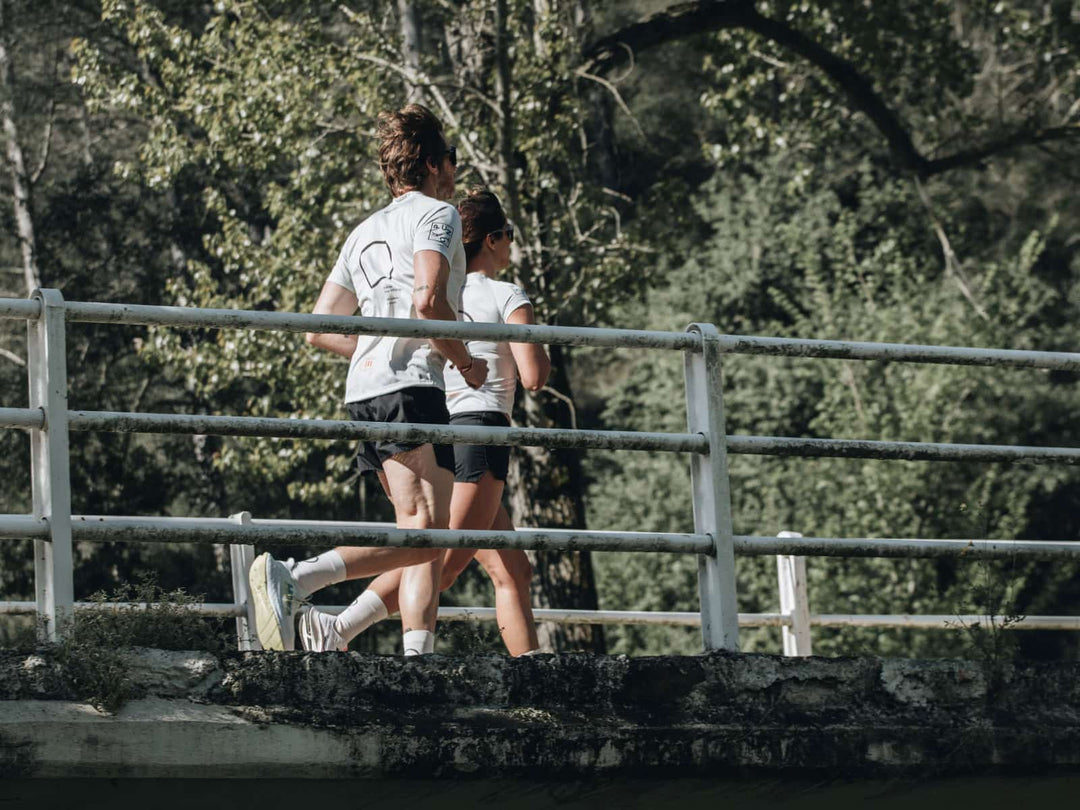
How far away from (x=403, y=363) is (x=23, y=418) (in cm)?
129

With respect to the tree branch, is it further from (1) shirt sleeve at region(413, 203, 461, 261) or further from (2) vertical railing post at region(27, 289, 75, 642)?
(2) vertical railing post at region(27, 289, 75, 642)

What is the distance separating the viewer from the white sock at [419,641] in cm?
496

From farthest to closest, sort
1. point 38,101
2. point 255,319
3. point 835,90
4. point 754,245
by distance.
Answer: point 754,245
point 38,101
point 835,90
point 255,319

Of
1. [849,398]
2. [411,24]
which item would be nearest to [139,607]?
[411,24]

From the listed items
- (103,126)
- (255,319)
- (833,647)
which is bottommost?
(833,647)

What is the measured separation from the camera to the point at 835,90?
605 inches

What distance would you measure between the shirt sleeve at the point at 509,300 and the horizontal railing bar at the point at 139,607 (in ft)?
4.46

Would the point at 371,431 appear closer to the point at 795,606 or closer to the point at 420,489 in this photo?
the point at 420,489

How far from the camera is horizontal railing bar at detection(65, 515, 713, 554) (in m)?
3.93

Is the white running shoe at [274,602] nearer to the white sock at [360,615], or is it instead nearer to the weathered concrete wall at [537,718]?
the white sock at [360,615]

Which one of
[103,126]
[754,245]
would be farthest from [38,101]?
[754,245]

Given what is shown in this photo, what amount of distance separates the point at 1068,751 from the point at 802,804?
73 cm

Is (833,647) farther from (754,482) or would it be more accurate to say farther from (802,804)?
(802,804)

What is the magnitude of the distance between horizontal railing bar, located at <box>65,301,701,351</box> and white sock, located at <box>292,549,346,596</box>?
103 centimetres
